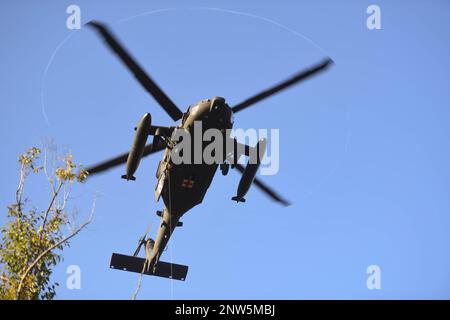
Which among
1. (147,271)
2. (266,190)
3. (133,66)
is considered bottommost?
(147,271)

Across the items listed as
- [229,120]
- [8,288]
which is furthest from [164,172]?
[8,288]

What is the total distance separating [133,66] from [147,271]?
656 centimetres

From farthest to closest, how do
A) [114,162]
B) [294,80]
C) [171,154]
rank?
1. [114,162]
2. [171,154]
3. [294,80]

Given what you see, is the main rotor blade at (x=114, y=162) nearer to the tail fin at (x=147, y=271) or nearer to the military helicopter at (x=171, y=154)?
the military helicopter at (x=171, y=154)

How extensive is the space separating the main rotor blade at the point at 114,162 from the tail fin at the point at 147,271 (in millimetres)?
3015

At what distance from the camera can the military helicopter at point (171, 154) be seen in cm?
1373

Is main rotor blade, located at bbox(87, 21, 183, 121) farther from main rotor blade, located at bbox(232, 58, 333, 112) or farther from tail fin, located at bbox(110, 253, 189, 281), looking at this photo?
tail fin, located at bbox(110, 253, 189, 281)

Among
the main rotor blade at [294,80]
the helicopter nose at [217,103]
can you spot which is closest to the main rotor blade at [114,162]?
the helicopter nose at [217,103]

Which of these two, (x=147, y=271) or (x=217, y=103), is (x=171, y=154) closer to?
(x=217, y=103)

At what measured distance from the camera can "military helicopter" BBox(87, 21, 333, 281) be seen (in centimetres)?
1373

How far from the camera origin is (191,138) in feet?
47.2

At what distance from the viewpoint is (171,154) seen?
14.7m

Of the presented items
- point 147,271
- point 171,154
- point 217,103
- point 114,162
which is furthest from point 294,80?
point 147,271
